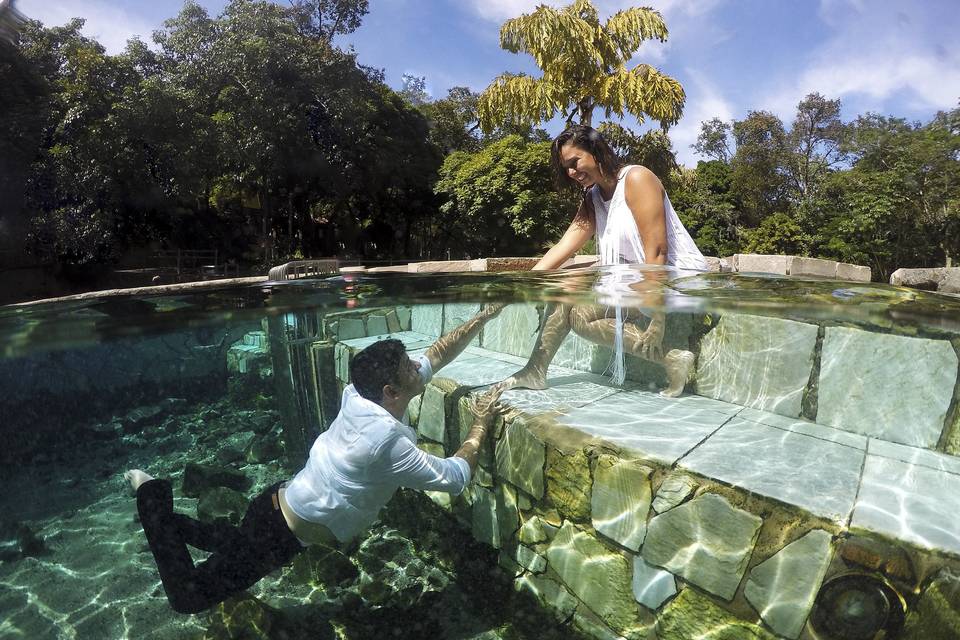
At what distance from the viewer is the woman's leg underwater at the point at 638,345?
367 cm

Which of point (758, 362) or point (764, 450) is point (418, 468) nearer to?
point (764, 450)

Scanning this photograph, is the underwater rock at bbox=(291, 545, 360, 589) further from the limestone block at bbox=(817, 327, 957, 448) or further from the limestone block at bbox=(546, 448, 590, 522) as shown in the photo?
the limestone block at bbox=(817, 327, 957, 448)

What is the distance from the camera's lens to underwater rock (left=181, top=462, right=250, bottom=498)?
10.5 ft

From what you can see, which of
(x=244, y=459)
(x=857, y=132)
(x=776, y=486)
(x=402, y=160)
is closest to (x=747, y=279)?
(x=776, y=486)

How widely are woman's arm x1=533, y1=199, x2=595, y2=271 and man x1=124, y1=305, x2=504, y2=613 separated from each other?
150 centimetres

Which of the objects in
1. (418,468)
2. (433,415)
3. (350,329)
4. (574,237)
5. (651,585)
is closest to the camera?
(651,585)

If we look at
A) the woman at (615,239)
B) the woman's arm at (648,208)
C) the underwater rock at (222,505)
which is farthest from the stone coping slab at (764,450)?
the underwater rock at (222,505)

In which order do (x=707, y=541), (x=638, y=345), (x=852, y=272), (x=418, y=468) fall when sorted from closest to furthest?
(x=707, y=541)
(x=418, y=468)
(x=638, y=345)
(x=852, y=272)

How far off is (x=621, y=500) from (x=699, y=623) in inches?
24.0

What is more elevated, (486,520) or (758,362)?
(758,362)

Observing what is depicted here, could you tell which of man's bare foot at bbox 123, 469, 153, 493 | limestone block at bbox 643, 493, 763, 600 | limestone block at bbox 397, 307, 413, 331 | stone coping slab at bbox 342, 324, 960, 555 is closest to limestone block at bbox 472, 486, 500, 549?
stone coping slab at bbox 342, 324, 960, 555

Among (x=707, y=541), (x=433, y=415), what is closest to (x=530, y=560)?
(x=433, y=415)

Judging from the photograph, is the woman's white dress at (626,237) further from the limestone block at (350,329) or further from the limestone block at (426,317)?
the limestone block at (350,329)

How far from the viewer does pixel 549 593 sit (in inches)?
122
